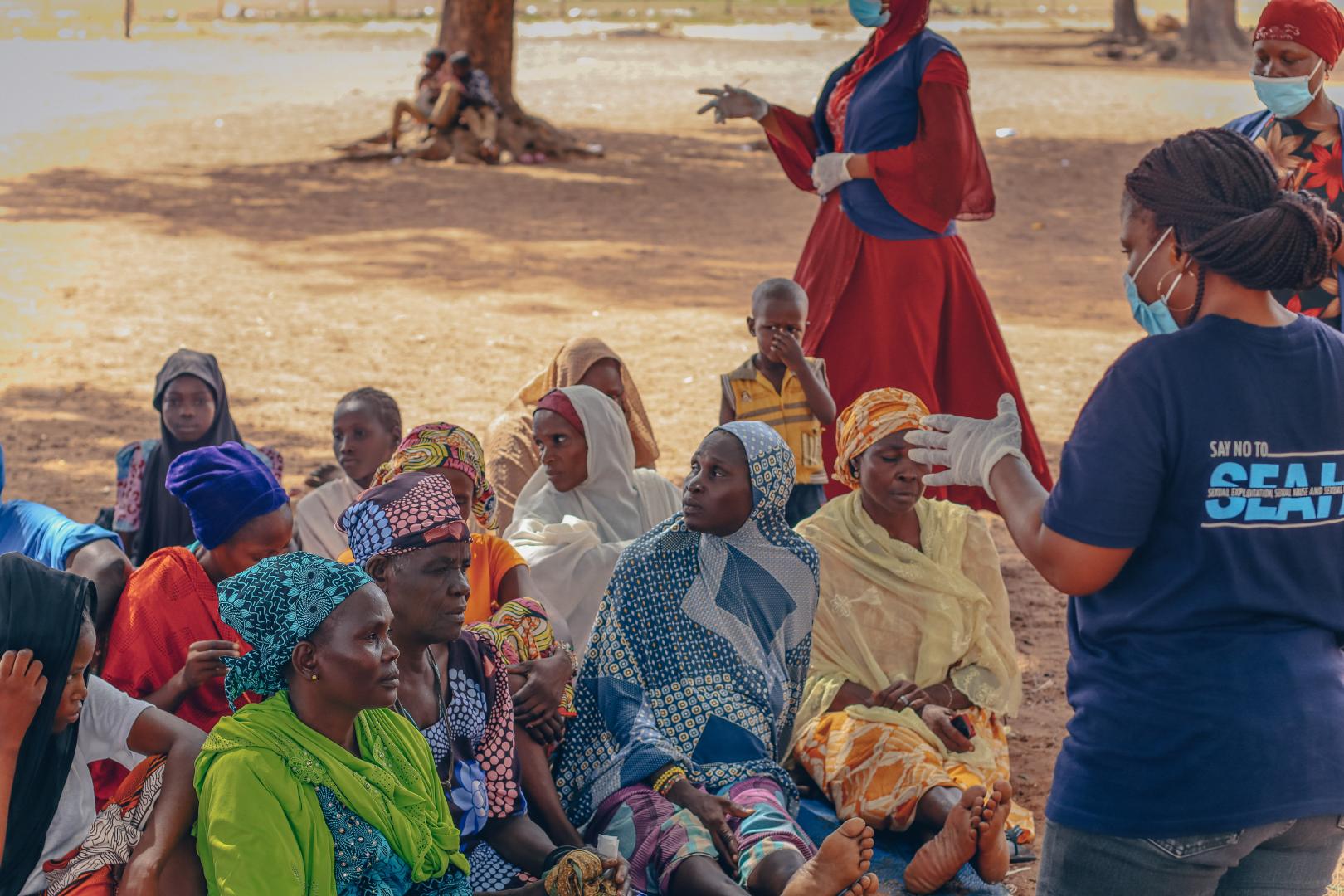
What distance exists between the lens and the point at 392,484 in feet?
11.7

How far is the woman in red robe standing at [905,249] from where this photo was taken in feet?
19.3

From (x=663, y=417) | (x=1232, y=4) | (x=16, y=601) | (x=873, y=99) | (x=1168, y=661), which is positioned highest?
→ (x=1232, y=4)

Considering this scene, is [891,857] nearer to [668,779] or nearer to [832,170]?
[668,779]

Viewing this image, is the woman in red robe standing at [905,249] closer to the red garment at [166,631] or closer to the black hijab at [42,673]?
the red garment at [166,631]

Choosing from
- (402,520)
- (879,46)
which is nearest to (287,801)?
(402,520)

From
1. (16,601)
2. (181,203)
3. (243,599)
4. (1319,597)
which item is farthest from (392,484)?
(181,203)

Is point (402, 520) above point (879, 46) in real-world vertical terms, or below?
below

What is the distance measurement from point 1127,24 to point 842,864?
32.6 m

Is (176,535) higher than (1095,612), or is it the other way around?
(1095,612)

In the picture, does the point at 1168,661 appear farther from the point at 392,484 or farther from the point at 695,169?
the point at 695,169

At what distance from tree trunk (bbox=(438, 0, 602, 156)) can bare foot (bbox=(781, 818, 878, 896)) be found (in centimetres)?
1560

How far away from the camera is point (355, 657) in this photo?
2.93m

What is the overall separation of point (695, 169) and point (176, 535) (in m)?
13.2

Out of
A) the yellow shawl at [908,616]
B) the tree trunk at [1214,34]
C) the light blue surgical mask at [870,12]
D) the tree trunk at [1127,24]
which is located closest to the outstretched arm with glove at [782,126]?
the light blue surgical mask at [870,12]
